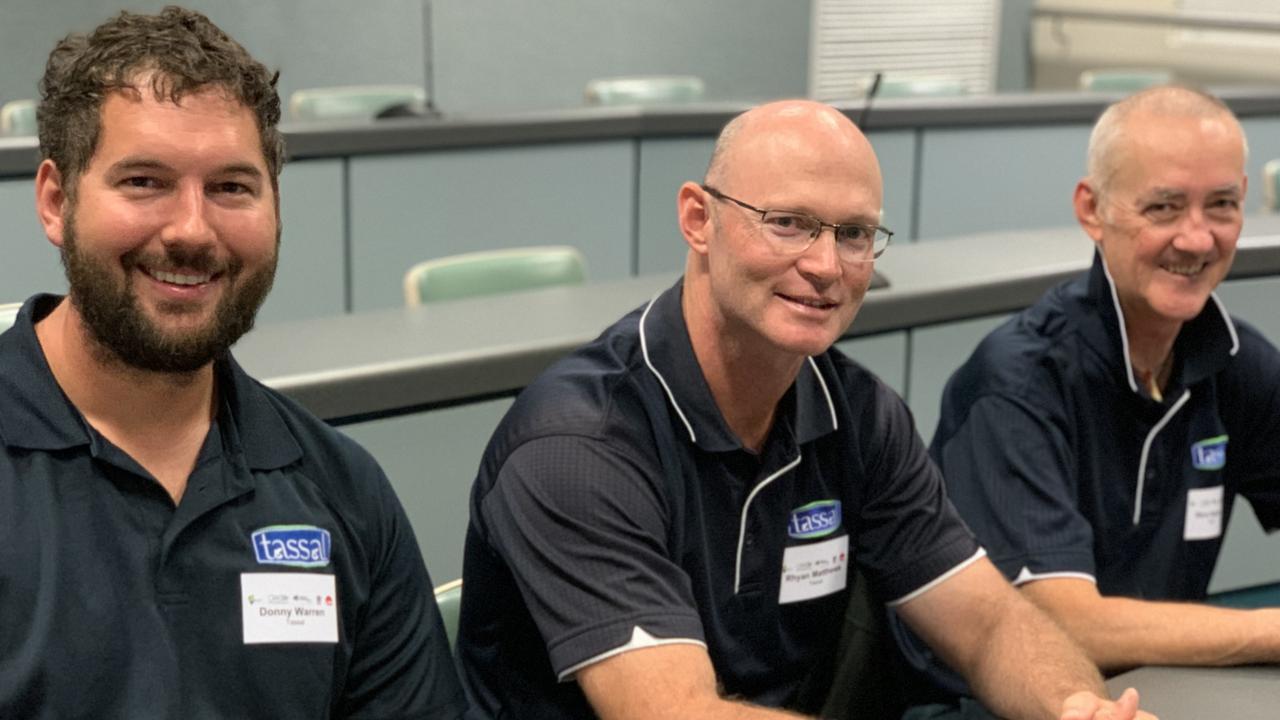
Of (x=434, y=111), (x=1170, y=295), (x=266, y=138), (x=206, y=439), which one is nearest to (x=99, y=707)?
(x=206, y=439)

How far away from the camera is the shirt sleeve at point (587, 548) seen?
4.85 feet

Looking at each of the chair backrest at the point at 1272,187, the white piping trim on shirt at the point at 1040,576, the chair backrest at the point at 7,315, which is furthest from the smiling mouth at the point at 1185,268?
the chair backrest at the point at 1272,187

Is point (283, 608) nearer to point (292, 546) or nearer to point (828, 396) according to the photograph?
point (292, 546)

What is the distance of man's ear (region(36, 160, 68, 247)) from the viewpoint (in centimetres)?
132

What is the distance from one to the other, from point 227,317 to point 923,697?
1.10 m

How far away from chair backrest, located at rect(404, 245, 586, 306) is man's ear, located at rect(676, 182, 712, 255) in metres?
1.06

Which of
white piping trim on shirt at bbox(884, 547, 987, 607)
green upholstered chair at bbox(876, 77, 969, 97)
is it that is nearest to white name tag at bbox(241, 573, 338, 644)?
white piping trim on shirt at bbox(884, 547, 987, 607)

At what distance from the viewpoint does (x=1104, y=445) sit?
6.71 ft

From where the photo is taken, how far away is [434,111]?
439cm

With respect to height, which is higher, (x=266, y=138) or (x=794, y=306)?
(x=266, y=138)

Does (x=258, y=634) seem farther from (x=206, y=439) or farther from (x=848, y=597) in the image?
(x=848, y=597)

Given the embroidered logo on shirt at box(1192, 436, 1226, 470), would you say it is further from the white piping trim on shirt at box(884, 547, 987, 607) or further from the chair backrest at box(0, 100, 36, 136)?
the chair backrest at box(0, 100, 36, 136)

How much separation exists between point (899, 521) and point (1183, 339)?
621 millimetres

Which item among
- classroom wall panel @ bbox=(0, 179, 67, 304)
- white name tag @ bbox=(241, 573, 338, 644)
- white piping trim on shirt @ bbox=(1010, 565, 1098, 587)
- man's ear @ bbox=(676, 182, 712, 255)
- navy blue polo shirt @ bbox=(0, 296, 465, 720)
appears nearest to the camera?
navy blue polo shirt @ bbox=(0, 296, 465, 720)
